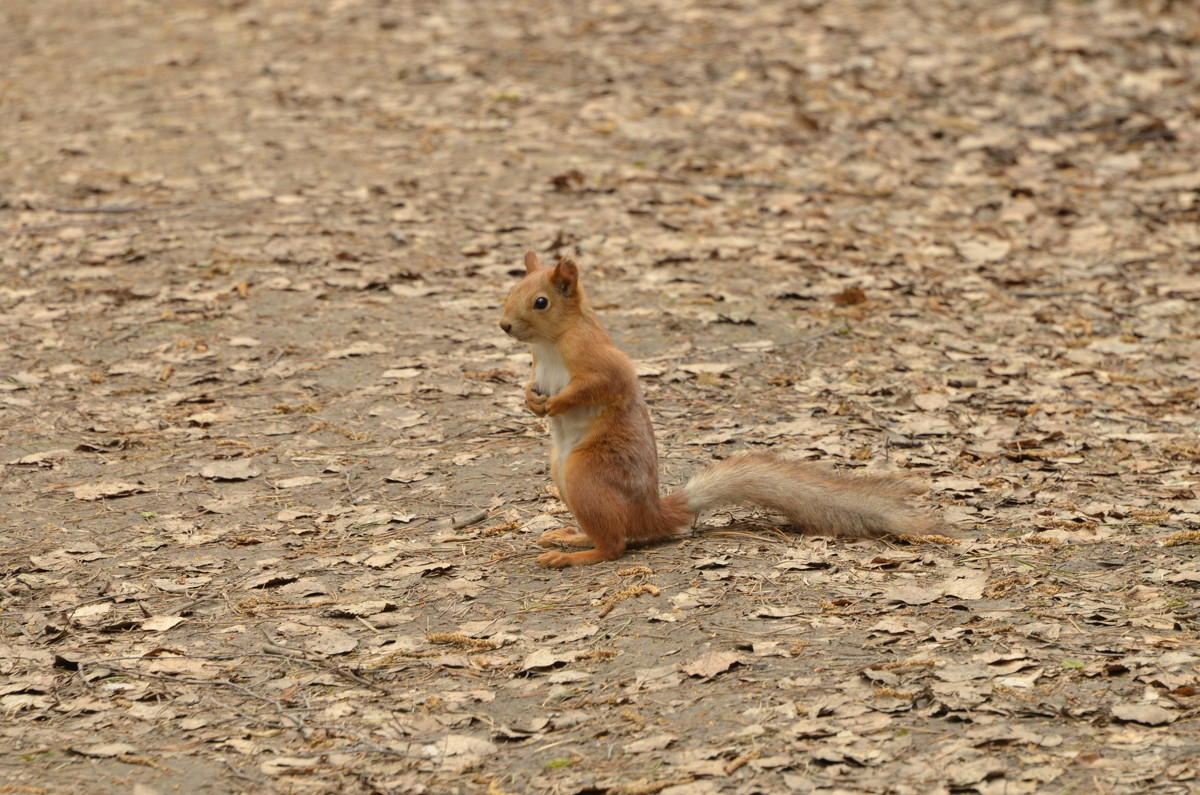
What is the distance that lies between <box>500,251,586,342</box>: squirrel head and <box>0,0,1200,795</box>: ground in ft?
2.93

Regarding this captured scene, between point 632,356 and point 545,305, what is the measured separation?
242 cm

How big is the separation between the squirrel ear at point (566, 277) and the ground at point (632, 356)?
1.01m

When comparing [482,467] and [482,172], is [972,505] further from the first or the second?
[482,172]

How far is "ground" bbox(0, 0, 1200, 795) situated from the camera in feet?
11.6

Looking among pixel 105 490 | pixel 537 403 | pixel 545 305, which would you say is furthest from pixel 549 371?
pixel 105 490

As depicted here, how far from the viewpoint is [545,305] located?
439 cm

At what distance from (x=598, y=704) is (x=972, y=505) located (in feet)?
7.09

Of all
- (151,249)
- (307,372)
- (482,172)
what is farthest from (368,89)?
(307,372)

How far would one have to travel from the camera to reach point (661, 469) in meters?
5.45

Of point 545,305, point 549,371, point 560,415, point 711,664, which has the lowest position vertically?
point 711,664

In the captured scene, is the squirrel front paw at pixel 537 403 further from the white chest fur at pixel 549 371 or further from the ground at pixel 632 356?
the ground at pixel 632 356

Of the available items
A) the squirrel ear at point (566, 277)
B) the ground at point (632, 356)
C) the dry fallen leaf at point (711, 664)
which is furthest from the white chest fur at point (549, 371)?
the dry fallen leaf at point (711, 664)

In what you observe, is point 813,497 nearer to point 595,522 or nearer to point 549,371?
point 595,522

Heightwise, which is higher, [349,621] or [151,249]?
[151,249]
